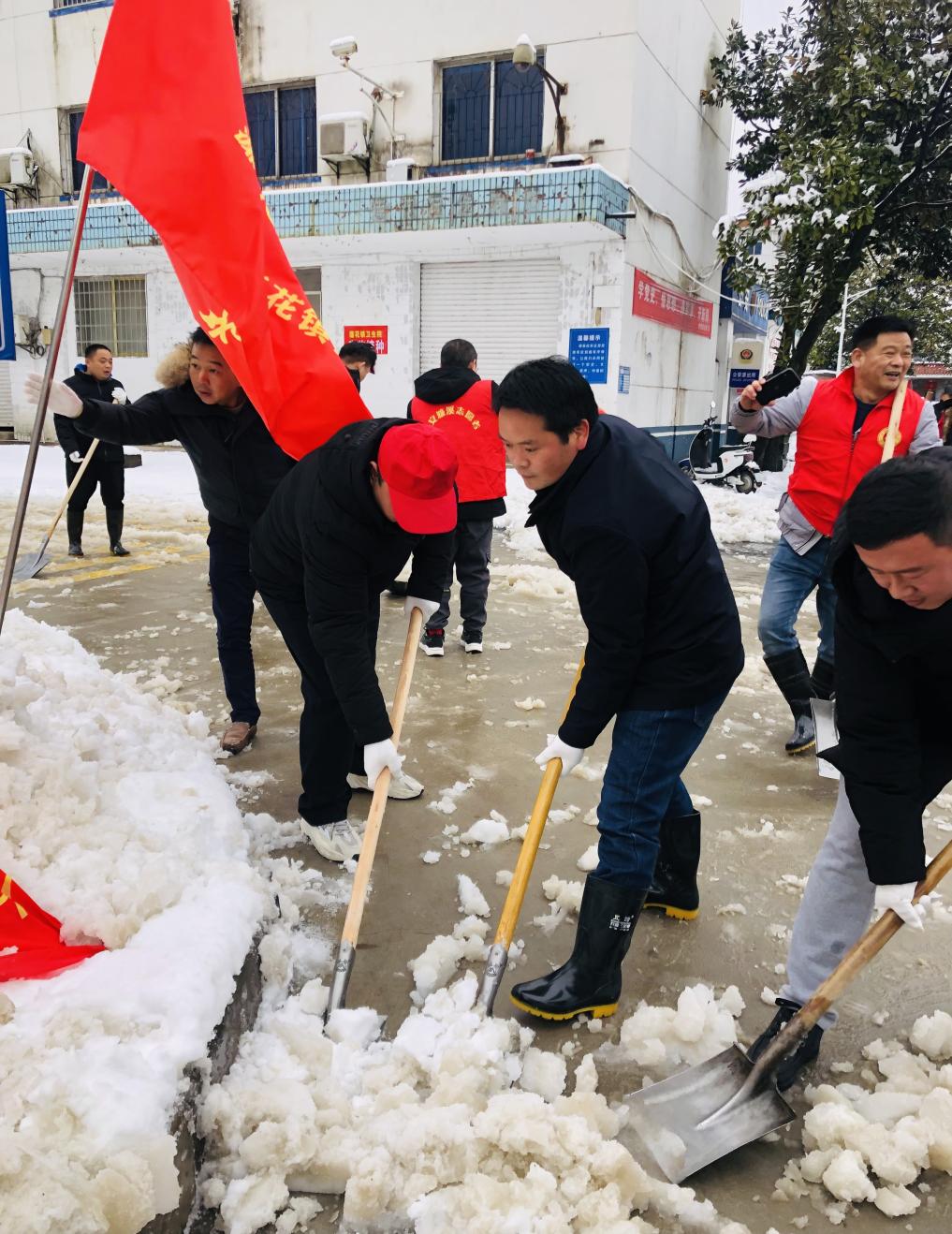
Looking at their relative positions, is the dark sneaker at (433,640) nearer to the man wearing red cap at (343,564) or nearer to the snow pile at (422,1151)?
the man wearing red cap at (343,564)

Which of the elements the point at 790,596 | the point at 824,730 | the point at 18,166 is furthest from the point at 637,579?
the point at 18,166

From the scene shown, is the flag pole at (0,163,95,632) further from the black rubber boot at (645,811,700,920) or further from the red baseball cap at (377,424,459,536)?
the black rubber boot at (645,811,700,920)

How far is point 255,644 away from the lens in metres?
5.60

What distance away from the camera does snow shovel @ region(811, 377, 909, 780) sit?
11.9 ft

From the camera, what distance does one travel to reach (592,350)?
1362 cm

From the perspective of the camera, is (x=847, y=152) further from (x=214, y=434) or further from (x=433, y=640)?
(x=214, y=434)

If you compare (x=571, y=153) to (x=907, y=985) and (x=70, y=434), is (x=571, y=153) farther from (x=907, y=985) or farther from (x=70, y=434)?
(x=907, y=985)

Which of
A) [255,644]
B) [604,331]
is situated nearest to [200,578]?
[255,644]

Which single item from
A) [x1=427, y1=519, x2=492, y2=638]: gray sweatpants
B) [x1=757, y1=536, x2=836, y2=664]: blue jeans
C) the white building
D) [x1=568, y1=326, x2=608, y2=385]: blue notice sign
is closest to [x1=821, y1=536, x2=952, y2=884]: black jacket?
[x1=757, y1=536, x2=836, y2=664]: blue jeans

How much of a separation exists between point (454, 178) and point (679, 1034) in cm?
1298

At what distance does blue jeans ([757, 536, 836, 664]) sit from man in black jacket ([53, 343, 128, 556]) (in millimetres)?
5622

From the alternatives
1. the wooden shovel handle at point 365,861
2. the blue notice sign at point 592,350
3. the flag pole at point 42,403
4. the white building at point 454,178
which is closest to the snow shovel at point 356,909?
the wooden shovel handle at point 365,861

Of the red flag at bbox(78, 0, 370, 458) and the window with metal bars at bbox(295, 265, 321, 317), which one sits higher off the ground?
the window with metal bars at bbox(295, 265, 321, 317)

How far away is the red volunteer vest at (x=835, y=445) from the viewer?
3.71 meters
